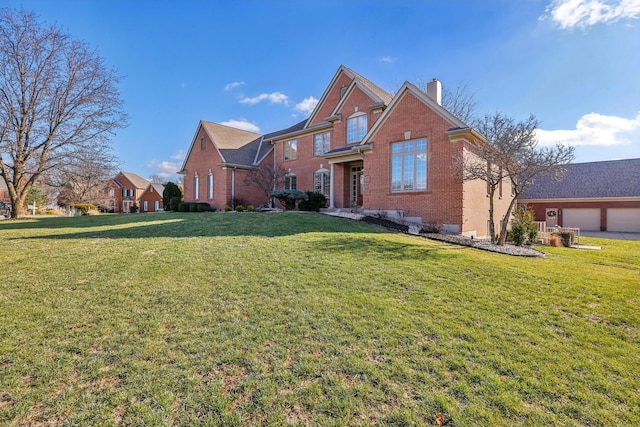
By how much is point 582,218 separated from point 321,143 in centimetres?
2527

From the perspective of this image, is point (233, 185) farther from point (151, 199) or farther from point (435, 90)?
point (151, 199)

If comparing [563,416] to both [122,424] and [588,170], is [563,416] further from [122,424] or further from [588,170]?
[588,170]

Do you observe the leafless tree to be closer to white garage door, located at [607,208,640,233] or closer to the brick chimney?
the brick chimney

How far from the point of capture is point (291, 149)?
2409cm

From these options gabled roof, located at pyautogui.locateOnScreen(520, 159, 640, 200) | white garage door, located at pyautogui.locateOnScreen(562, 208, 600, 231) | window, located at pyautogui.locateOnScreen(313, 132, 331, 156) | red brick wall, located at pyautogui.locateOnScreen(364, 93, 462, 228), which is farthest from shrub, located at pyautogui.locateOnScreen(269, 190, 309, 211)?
white garage door, located at pyautogui.locateOnScreen(562, 208, 600, 231)

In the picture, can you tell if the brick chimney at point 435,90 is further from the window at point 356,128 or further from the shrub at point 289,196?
the shrub at point 289,196

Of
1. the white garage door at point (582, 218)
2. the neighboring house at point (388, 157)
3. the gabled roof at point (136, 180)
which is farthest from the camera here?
the gabled roof at point (136, 180)

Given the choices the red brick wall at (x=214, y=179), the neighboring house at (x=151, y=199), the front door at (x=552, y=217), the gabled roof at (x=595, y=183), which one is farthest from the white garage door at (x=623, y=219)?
the neighboring house at (x=151, y=199)

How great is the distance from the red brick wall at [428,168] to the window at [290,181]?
30.2 ft

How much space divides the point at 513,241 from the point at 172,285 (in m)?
13.2

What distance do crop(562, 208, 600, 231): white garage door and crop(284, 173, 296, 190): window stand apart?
25669 millimetres

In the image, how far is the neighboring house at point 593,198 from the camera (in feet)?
83.1

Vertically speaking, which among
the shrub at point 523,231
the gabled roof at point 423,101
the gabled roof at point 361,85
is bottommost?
the shrub at point 523,231

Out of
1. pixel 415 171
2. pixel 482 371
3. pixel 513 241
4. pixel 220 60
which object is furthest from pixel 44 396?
pixel 220 60
